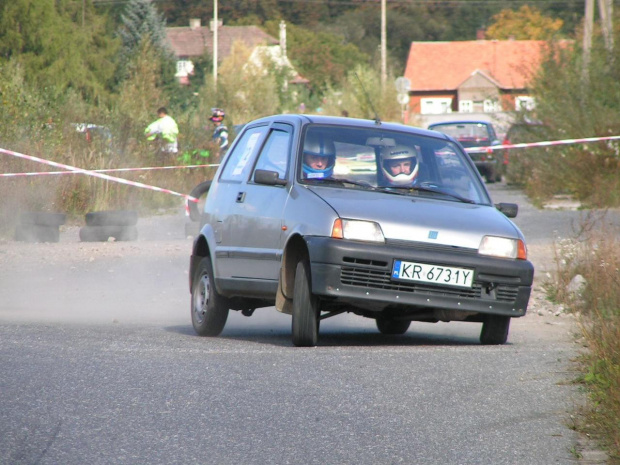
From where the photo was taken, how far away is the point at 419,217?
8.38 metres

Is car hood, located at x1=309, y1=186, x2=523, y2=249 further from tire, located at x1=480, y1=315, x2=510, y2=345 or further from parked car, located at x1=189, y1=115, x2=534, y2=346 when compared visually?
tire, located at x1=480, y1=315, x2=510, y2=345

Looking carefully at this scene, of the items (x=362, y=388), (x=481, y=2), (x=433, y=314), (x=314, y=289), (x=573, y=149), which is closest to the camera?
(x=362, y=388)

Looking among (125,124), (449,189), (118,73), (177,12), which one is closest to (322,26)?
(177,12)

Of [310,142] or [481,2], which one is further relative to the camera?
[481,2]

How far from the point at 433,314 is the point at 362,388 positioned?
2199 millimetres

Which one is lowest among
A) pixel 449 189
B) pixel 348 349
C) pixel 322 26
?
pixel 348 349

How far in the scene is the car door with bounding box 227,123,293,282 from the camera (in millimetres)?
8875

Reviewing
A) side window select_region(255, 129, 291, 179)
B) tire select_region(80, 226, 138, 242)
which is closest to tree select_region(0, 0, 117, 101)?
tire select_region(80, 226, 138, 242)

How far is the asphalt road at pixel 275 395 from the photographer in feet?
17.2

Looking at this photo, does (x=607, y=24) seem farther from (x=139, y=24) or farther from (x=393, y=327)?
(x=139, y=24)

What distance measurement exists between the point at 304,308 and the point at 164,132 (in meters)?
18.5

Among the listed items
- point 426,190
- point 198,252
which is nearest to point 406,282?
point 426,190

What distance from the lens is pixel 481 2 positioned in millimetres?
114500

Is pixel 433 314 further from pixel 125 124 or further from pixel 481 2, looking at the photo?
pixel 481 2
